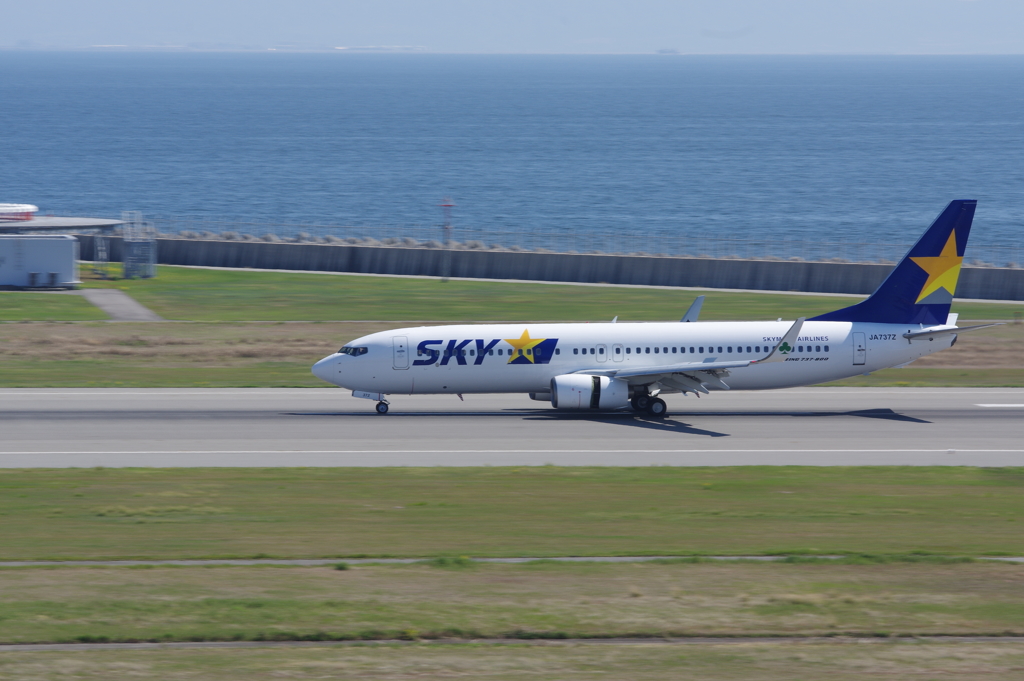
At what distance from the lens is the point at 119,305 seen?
6788 cm

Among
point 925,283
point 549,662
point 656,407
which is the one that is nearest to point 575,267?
point 925,283

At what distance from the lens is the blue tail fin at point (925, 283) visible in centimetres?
4347

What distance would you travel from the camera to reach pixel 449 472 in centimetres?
3139

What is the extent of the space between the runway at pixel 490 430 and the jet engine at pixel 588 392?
0.67m

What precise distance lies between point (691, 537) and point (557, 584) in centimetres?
505

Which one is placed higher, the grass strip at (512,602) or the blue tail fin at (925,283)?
the blue tail fin at (925,283)

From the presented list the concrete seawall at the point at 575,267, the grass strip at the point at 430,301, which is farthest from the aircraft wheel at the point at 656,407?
the concrete seawall at the point at 575,267

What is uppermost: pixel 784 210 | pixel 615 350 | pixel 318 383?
pixel 784 210

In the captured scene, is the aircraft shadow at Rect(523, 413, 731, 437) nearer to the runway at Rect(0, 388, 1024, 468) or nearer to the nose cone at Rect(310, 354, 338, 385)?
the runway at Rect(0, 388, 1024, 468)

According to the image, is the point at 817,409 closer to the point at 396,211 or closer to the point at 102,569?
the point at 102,569

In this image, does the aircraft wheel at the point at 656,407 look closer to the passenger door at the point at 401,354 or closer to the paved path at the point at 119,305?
the passenger door at the point at 401,354

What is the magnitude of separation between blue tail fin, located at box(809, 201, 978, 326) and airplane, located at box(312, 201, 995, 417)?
0.19 ft

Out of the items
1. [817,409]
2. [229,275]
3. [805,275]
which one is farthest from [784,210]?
[817,409]

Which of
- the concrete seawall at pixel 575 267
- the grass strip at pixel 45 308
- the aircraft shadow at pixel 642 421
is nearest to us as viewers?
the aircraft shadow at pixel 642 421
